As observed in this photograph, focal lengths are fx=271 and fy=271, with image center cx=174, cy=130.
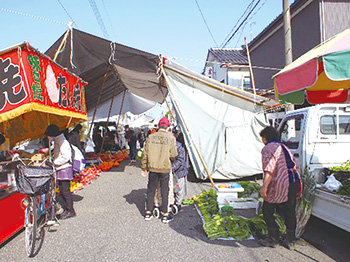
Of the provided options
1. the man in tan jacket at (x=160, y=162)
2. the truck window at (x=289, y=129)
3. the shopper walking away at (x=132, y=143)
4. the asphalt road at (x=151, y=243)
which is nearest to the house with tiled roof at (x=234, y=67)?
the shopper walking away at (x=132, y=143)

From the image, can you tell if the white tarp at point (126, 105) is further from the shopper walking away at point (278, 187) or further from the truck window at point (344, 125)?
the shopper walking away at point (278, 187)

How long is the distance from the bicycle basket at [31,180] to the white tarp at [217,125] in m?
4.38

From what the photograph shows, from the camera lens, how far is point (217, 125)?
8398 millimetres

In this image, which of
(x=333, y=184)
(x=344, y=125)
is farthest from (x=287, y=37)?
(x=333, y=184)

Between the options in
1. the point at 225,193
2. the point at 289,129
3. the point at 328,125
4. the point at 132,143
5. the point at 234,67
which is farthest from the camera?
the point at 234,67

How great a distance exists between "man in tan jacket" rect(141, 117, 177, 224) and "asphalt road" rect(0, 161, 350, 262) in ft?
1.49

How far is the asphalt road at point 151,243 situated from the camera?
367 centimetres

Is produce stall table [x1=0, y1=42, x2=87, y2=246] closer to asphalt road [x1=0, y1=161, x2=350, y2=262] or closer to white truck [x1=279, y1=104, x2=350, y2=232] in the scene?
asphalt road [x1=0, y1=161, x2=350, y2=262]

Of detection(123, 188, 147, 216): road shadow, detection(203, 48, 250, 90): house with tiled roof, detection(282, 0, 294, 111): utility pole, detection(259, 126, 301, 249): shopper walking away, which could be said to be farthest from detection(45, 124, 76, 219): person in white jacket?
detection(203, 48, 250, 90): house with tiled roof

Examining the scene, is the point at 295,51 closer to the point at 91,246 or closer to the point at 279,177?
the point at 279,177

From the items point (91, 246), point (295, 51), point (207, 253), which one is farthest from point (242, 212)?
point (295, 51)

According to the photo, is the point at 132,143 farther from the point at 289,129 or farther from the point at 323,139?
the point at 323,139

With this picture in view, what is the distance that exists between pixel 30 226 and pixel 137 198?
3.21 metres

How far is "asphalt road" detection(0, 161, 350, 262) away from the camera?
3670 millimetres
